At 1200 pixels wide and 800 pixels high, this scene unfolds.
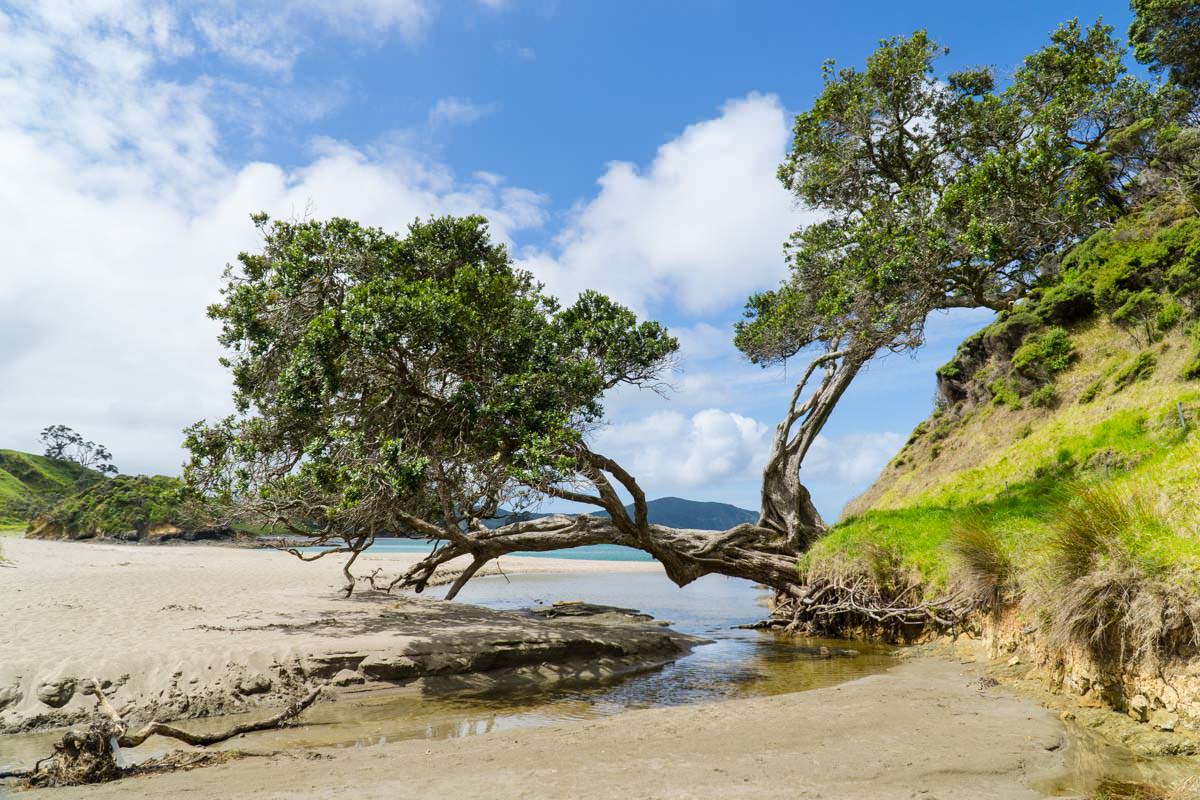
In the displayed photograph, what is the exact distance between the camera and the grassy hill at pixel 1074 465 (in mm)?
8102

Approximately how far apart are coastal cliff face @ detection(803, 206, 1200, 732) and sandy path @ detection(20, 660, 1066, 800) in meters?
1.54

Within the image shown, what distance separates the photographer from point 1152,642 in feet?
24.6

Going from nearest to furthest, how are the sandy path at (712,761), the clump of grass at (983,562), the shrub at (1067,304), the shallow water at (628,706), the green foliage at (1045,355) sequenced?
the sandy path at (712,761), the shallow water at (628,706), the clump of grass at (983,562), the green foliage at (1045,355), the shrub at (1067,304)

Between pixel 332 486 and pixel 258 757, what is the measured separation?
5497mm

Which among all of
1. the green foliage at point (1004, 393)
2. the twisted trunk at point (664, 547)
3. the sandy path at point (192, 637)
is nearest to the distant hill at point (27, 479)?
the sandy path at point (192, 637)

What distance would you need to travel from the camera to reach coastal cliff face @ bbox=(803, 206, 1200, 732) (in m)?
7.75

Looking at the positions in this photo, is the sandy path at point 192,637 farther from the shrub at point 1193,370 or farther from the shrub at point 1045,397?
the shrub at point 1045,397

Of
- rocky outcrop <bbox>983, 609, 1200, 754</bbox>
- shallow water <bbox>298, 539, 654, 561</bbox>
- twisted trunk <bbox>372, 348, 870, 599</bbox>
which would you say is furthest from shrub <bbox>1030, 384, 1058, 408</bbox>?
shallow water <bbox>298, 539, 654, 561</bbox>

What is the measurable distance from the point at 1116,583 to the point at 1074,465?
11.1 metres

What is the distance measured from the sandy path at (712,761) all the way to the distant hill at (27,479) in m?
128

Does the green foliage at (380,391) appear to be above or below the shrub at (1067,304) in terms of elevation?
below

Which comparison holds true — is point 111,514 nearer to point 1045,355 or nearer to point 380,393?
point 380,393

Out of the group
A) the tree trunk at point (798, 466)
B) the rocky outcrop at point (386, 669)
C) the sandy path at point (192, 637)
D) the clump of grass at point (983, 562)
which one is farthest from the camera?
the tree trunk at point (798, 466)

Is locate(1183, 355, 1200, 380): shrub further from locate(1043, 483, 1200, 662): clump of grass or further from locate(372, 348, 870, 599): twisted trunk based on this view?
locate(1043, 483, 1200, 662): clump of grass
